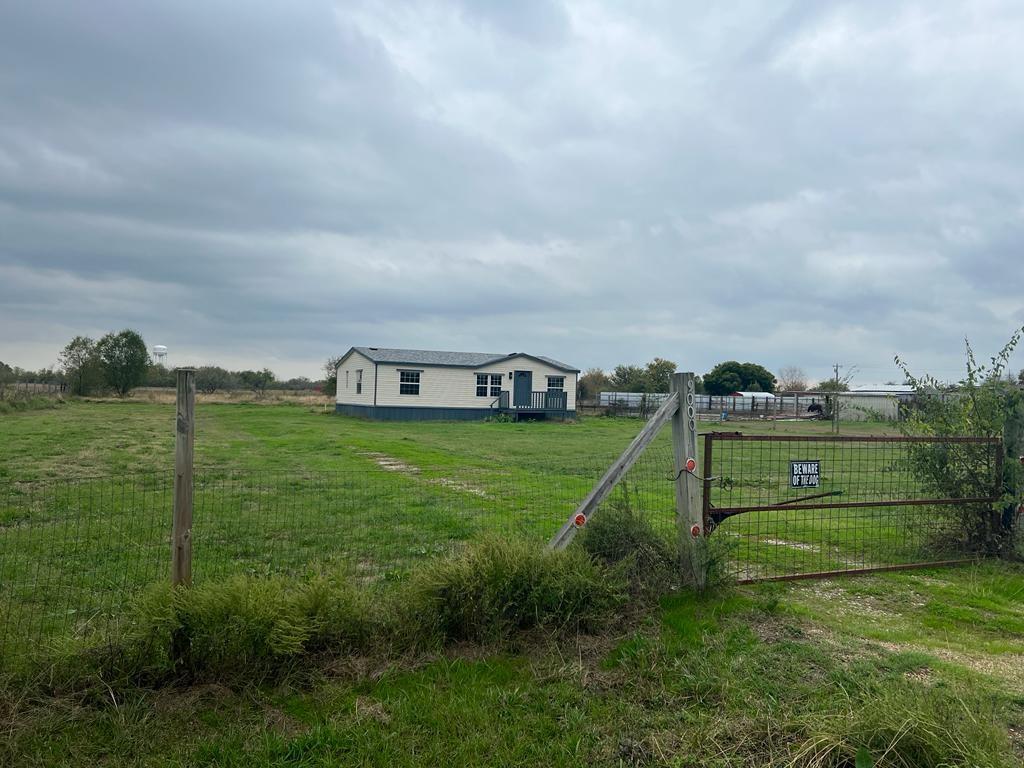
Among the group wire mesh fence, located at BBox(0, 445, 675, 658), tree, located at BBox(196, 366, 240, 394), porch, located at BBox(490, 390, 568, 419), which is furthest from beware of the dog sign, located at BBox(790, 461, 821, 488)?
tree, located at BBox(196, 366, 240, 394)

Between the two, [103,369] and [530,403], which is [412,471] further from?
[103,369]

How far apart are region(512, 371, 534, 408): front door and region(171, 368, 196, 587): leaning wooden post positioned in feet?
105

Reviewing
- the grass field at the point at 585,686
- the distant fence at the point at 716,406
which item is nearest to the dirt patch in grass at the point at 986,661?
the grass field at the point at 585,686

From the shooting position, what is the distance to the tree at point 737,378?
6116 centimetres

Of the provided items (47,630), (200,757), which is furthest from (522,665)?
(47,630)

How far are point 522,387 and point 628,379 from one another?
2572 centimetres

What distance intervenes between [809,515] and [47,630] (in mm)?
8432

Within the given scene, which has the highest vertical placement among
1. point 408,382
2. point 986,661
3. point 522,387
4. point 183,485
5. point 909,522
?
point 408,382

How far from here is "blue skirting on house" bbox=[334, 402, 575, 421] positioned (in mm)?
33469

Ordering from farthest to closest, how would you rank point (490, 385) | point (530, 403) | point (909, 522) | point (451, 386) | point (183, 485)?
point (490, 385), point (530, 403), point (451, 386), point (909, 522), point (183, 485)

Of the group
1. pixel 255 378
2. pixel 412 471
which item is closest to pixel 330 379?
pixel 255 378

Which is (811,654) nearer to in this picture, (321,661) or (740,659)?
(740,659)

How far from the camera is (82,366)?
151ft

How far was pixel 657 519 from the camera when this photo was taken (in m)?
7.06
